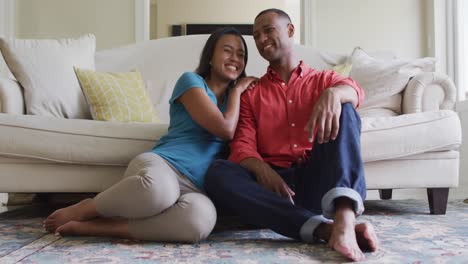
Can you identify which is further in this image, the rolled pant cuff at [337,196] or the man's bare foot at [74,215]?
the man's bare foot at [74,215]

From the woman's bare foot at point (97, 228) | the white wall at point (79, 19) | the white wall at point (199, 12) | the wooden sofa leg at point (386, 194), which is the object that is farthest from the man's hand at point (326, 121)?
the white wall at point (199, 12)

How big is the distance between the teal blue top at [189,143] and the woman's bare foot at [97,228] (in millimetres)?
247

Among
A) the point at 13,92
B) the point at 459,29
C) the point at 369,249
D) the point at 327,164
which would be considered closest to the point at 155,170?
the point at 327,164

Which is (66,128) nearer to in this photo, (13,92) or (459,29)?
(13,92)

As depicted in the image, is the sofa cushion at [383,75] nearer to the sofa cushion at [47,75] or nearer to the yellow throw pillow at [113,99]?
the yellow throw pillow at [113,99]

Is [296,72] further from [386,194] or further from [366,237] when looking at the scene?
[386,194]

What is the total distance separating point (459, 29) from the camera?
11.9 ft

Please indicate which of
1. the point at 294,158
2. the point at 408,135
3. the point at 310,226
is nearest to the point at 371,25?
the point at 408,135

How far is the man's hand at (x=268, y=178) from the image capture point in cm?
137

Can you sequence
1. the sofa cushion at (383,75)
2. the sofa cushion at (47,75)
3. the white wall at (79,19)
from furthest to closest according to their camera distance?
the white wall at (79,19) < the sofa cushion at (383,75) < the sofa cushion at (47,75)

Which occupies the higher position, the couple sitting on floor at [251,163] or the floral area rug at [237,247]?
the couple sitting on floor at [251,163]

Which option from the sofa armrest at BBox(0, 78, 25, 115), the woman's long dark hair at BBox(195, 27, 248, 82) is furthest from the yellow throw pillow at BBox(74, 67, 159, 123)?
the woman's long dark hair at BBox(195, 27, 248, 82)

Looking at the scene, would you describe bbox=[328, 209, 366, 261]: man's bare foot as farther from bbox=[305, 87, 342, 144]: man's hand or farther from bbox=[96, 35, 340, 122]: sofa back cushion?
bbox=[96, 35, 340, 122]: sofa back cushion

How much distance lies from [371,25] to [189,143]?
3070 mm
